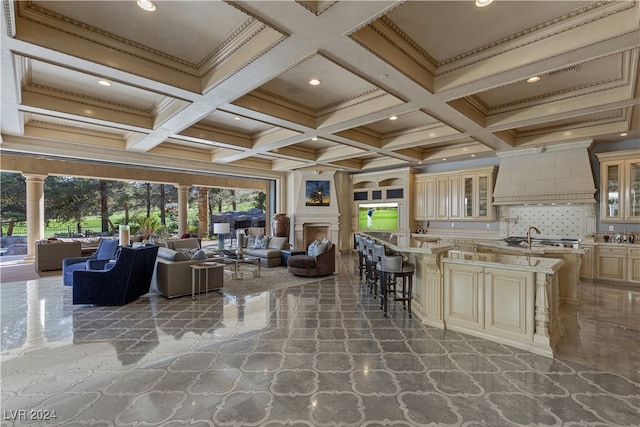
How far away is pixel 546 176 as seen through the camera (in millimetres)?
6508

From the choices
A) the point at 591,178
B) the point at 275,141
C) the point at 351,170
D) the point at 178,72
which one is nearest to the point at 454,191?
the point at 591,178

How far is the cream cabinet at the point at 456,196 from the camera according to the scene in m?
7.62

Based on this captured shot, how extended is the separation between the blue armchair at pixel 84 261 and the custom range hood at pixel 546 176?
8.71 meters

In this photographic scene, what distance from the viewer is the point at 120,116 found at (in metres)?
5.24

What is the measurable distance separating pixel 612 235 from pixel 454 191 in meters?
3.29

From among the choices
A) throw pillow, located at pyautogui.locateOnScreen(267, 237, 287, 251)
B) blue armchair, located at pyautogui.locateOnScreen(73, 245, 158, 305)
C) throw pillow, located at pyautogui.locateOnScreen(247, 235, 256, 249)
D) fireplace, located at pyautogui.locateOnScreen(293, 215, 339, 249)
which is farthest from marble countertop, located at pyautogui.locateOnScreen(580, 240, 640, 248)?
blue armchair, located at pyautogui.locateOnScreen(73, 245, 158, 305)

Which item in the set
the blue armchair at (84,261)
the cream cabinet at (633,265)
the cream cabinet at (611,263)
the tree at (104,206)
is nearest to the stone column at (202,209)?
the tree at (104,206)

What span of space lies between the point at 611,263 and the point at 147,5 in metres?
8.51

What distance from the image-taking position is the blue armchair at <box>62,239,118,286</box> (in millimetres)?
5582

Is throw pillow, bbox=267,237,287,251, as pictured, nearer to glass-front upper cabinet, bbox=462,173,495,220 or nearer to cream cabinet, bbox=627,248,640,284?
glass-front upper cabinet, bbox=462,173,495,220

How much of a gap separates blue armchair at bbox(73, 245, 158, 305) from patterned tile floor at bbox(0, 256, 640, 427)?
11.7 inches

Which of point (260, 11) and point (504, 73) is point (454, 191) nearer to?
point (504, 73)

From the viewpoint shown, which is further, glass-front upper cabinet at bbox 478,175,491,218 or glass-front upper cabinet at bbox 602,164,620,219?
glass-front upper cabinet at bbox 478,175,491,218

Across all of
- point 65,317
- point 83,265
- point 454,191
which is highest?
point 454,191
